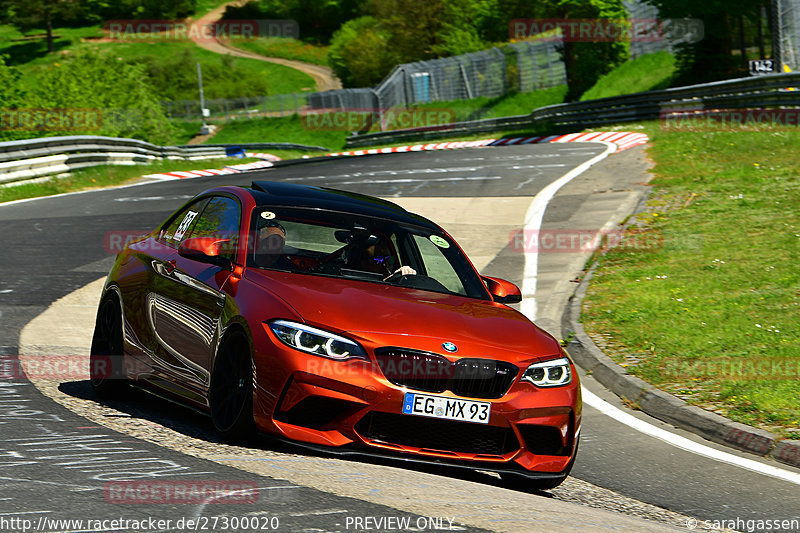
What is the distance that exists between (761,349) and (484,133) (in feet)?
118

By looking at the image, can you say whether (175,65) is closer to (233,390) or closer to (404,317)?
(233,390)

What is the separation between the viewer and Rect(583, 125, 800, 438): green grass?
29.4 feet

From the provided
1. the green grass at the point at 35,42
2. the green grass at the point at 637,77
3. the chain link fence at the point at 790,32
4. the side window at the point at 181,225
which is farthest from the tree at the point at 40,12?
the side window at the point at 181,225

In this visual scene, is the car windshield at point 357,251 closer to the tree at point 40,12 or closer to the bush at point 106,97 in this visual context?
the bush at point 106,97

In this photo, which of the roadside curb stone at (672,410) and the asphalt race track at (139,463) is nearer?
the asphalt race track at (139,463)

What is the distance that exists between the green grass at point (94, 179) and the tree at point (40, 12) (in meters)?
98.7

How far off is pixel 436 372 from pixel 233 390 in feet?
3.96

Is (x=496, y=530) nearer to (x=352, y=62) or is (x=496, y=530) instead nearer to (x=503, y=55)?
(x=503, y=55)

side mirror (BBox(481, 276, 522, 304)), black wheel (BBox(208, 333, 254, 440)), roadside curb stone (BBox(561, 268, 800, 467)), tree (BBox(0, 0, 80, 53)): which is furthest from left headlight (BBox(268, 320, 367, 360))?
tree (BBox(0, 0, 80, 53))

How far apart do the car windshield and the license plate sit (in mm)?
1327

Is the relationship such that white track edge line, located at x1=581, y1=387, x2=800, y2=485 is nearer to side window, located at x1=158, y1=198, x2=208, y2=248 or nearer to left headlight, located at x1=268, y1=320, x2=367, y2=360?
left headlight, located at x1=268, y1=320, x2=367, y2=360

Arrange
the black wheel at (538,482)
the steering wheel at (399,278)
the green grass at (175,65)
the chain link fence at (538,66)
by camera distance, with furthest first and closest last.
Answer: the green grass at (175,65), the chain link fence at (538,66), the steering wheel at (399,278), the black wheel at (538,482)

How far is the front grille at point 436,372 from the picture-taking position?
5.74 metres

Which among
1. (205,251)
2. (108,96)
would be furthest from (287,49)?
(205,251)
